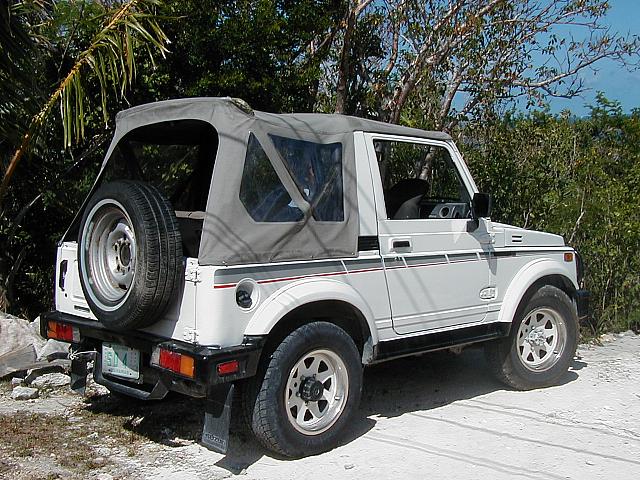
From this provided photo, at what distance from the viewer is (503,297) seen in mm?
6152

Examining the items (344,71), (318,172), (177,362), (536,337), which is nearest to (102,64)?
(318,172)

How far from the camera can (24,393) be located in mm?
5941

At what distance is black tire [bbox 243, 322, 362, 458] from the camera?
15.1 ft

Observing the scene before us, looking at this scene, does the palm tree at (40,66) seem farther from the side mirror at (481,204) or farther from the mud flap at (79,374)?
the side mirror at (481,204)

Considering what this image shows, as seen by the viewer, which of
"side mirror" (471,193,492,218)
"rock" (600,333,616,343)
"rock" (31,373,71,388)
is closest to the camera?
Result: "side mirror" (471,193,492,218)

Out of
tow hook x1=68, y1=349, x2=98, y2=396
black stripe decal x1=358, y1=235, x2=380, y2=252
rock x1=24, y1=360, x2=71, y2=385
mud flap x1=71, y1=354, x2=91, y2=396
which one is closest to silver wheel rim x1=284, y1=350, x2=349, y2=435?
black stripe decal x1=358, y1=235, x2=380, y2=252

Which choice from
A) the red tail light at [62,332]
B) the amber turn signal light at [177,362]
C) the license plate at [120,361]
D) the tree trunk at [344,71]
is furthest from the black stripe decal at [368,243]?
the tree trunk at [344,71]

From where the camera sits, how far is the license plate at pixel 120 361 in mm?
4805

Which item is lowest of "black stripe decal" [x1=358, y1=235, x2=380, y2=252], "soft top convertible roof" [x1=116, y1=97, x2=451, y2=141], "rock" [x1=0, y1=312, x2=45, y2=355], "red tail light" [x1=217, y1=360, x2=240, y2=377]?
"rock" [x1=0, y1=312, x2=45, y2=355]

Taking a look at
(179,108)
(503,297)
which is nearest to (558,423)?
(503,297)

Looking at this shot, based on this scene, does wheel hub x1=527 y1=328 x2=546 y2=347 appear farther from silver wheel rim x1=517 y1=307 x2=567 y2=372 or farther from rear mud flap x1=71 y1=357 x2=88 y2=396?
rear mud flap x1=71 y1=357 x2=88 y2=396

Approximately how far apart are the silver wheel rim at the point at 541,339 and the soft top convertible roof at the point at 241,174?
2205 mm

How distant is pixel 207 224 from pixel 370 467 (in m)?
1.84

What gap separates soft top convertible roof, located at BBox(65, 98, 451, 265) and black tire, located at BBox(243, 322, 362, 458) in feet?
1.66
